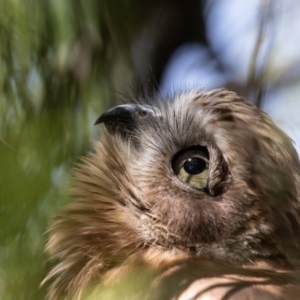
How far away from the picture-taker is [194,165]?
1.34 metres

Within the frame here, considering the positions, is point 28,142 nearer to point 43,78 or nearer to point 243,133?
point 43,78

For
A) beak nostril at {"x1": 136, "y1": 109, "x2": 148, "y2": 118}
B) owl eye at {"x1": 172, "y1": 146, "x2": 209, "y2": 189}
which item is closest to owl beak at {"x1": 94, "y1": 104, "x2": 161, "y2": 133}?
beak nostril at {"x1": 136, "y1": 109, "x2": 148, "y2": 118}

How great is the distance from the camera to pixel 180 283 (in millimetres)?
1084

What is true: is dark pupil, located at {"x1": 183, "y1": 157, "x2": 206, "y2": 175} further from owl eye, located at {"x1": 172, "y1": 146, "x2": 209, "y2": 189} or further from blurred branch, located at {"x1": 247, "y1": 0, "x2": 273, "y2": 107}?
blurred branch, located at {"x1": 247, "y1": 0, "x2": 273, "y2": 107}

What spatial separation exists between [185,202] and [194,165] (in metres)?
0.10

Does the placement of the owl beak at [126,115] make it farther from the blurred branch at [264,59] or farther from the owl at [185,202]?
the blurred branch at [264,59]

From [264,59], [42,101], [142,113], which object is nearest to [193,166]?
[142,113]

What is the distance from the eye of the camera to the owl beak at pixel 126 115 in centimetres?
141

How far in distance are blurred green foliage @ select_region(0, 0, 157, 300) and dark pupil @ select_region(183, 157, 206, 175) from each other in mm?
262

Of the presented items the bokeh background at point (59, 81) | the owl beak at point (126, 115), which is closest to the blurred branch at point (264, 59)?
the bokeh background at point (59, 81)

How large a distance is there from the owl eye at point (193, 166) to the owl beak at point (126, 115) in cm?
17

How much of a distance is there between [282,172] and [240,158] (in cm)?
12

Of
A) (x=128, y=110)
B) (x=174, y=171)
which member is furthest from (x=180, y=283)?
(x=128, y=110)

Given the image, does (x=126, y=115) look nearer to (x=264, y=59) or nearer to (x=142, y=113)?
(x=142, y=113)
